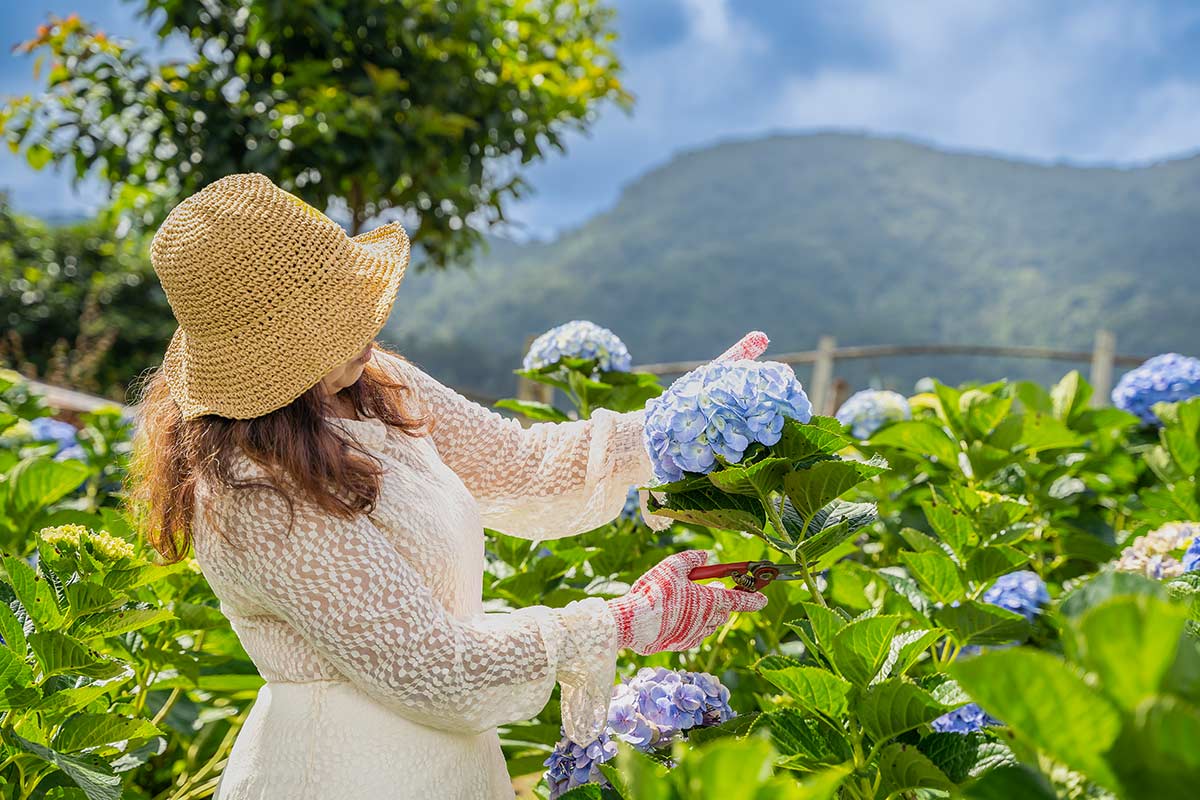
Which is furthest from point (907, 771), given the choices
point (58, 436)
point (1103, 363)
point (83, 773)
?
point (1103, 363)

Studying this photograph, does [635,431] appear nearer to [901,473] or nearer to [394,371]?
[394,371]

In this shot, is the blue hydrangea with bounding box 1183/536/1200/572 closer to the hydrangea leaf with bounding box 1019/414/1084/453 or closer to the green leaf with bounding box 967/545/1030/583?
the green leaf with bounding box 967/545/1030/583

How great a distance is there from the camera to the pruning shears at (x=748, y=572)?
1271 mm

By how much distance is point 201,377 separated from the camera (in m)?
1.24

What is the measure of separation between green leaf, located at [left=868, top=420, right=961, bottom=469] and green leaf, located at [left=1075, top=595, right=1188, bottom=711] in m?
1.46

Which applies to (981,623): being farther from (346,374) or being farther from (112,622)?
(112,622)

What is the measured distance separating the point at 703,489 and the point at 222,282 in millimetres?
597

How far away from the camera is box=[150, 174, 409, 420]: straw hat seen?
1187mm

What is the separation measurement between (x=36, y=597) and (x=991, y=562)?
1.25 metres

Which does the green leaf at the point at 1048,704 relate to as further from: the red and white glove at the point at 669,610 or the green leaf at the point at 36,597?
the green leaf at the point at 36,597

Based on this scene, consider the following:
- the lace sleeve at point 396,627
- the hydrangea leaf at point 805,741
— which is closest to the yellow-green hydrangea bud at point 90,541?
the lace sleeve at point 396,627

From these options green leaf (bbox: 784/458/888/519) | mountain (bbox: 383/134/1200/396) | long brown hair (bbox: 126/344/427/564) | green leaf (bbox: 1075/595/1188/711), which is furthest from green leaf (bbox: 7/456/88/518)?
mountain (bbox: 383/134/1200/396)

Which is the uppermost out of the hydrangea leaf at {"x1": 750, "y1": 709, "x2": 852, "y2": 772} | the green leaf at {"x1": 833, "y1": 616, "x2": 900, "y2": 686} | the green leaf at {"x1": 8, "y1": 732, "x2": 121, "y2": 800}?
the green leaf at {"x1": 833, "y1": 616, "x2": 900, "y2": 686}

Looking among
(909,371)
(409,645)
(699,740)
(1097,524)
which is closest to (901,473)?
(1097,524)
